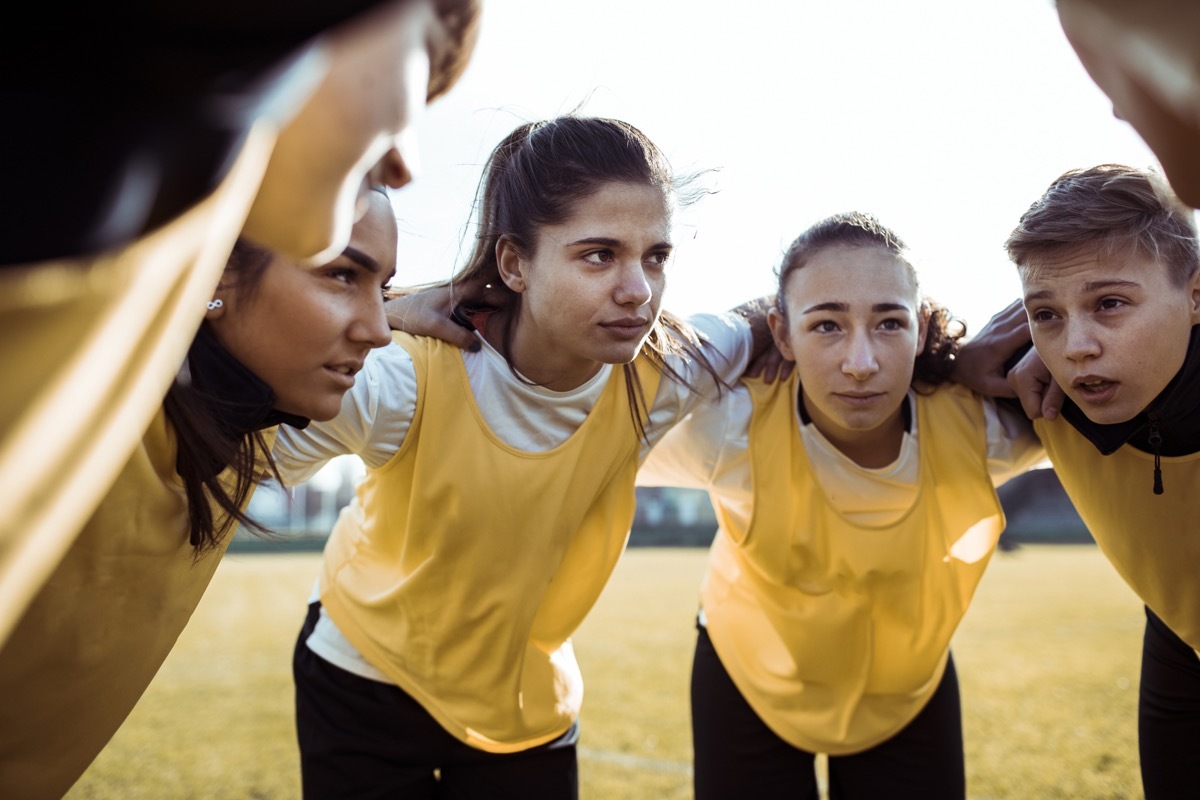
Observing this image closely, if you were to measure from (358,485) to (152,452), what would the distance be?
96 centimetres

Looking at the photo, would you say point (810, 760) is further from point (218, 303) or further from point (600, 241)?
point (218, 303)

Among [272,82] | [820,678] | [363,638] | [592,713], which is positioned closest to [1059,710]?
[592,713]

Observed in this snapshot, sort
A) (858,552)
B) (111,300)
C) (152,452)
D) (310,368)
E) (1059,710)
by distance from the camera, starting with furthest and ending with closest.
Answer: (1059,710), (858,552), (310,368), (152,452), (111,300)

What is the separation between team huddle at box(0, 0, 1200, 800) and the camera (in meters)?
1.63

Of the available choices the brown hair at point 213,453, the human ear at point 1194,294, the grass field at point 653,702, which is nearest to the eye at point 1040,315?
the human ear at point 1194,294

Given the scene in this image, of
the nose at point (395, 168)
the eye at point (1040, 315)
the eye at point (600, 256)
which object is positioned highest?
the eye at point (600, 256)

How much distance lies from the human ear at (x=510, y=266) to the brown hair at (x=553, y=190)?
2 cm

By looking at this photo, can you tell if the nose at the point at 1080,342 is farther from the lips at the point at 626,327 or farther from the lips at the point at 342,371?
the lips at the point at 342,371

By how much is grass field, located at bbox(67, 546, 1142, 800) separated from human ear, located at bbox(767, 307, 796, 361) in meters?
2.15

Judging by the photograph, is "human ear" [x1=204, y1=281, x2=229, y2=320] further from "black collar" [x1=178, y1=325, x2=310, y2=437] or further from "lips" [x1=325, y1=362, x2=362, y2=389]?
"lips" [x1=325, y1=362, x2=362, y2=389]

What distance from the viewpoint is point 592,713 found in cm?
536

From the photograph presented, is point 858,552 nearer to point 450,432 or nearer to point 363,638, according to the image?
point 450,432

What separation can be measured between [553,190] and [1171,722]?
1901 millimetres

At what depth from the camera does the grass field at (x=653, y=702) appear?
161 inches
